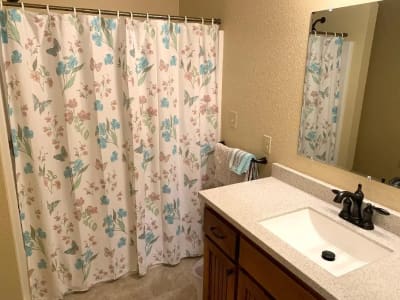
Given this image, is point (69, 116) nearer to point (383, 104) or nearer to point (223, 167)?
point (223, 167)

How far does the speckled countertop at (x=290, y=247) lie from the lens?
874 millimetres

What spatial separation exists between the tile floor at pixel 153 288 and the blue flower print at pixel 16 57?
1557mm

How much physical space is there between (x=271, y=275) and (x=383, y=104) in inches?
32.8

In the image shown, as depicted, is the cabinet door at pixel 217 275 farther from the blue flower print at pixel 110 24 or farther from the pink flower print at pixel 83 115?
the blue flower print at pixel 110 24

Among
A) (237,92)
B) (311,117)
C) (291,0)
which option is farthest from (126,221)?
(291,0)

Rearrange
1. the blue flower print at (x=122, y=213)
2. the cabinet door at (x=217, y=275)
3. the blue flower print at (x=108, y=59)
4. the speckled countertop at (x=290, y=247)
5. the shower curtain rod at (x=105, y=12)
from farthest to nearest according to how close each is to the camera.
Answer: 1. the blue flower print at (x=122, y=213)
2. the blue flower print at (x=108, y=59)
3. the shower curtain rod at (x=105, y=12)
4. the cabinet door at (x=217, y=275)
5. the speckled countertop at (x=290, y=247)

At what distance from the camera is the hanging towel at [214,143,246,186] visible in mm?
1967

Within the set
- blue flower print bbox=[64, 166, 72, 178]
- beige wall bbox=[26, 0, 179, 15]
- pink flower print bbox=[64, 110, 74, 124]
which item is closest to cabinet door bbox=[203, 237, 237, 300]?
blue flower print bbox=[64, 166, 72, 178]

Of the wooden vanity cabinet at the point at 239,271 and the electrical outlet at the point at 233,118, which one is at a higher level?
the electrical outlet at the point at 233,118

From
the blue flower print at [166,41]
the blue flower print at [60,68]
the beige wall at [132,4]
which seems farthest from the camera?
the beige wall at [132,4]

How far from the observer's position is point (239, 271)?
1.28 meters

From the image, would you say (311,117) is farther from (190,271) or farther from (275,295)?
(190,271)

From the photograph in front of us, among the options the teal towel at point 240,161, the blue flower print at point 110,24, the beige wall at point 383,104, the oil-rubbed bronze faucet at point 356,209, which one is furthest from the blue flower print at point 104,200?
the beige wall at point 383,104

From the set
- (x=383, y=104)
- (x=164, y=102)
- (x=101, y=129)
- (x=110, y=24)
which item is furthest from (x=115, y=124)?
(x=383, y=104)
